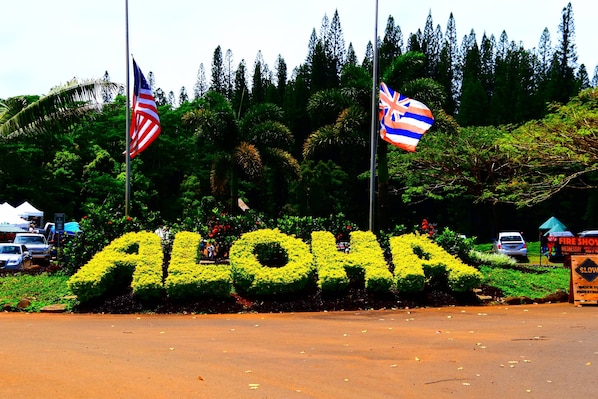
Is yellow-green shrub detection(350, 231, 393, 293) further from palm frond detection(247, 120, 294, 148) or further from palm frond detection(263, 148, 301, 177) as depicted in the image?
palm frond detection(263, 148, 301, 177)

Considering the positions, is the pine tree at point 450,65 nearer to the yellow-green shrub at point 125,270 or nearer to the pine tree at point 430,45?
the pine tree at point 430,45

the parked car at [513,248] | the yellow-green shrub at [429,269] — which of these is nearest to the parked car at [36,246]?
the yellow-green shrub at [429,269]

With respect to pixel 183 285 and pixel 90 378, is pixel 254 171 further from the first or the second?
pixel 90 378

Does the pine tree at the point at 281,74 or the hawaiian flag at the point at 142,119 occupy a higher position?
the pine tree at the point at 281,74

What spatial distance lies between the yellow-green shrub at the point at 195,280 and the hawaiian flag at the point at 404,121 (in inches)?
231

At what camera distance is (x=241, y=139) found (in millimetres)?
36312

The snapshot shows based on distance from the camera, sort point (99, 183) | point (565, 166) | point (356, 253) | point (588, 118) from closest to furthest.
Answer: point (356, 253)
point (588, 118)
point (565, 166)
point (99, 183)

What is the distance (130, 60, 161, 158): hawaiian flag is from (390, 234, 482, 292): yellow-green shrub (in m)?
7.35

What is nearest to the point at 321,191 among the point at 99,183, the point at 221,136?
the point at 99,183

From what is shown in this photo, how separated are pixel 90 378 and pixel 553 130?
67.7ft

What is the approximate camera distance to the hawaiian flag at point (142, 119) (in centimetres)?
1952

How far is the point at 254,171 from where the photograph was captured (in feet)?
114

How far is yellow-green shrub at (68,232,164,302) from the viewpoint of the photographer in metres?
14.5

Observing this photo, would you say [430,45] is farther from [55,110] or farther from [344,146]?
[55,110]
